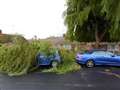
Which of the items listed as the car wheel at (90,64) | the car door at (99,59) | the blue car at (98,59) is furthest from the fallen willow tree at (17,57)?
the car door at (99,59)

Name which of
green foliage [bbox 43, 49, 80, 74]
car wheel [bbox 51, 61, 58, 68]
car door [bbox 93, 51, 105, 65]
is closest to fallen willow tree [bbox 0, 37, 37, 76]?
car wheel [bbox 51, 61, 58, 68]

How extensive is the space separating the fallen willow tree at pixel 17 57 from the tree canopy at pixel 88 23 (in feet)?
42.5

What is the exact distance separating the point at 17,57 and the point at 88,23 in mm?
17273

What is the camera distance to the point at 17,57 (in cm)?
2995

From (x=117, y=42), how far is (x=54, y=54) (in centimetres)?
1352

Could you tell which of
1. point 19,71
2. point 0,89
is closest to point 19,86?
point 0,89

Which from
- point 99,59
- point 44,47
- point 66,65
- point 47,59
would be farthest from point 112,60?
point 44,47

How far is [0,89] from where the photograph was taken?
17.5 metres

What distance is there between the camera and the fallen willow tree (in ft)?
95.4

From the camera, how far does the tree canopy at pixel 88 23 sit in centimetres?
4339

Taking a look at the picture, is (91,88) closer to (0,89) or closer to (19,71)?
(0,89)

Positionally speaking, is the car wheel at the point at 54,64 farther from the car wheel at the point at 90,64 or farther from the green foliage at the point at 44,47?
the car wheel at the point at 90,64

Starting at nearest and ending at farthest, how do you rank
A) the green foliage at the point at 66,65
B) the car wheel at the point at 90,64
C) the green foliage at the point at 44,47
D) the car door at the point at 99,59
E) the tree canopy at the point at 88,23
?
the green foliage at the point at 66,65
the green foliage at the point at 44,47
the car wheel at the point at 90,64
the car door at the point at 99,59
the tree canopy at the point at 88,23

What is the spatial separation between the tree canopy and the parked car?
11.3 metres
